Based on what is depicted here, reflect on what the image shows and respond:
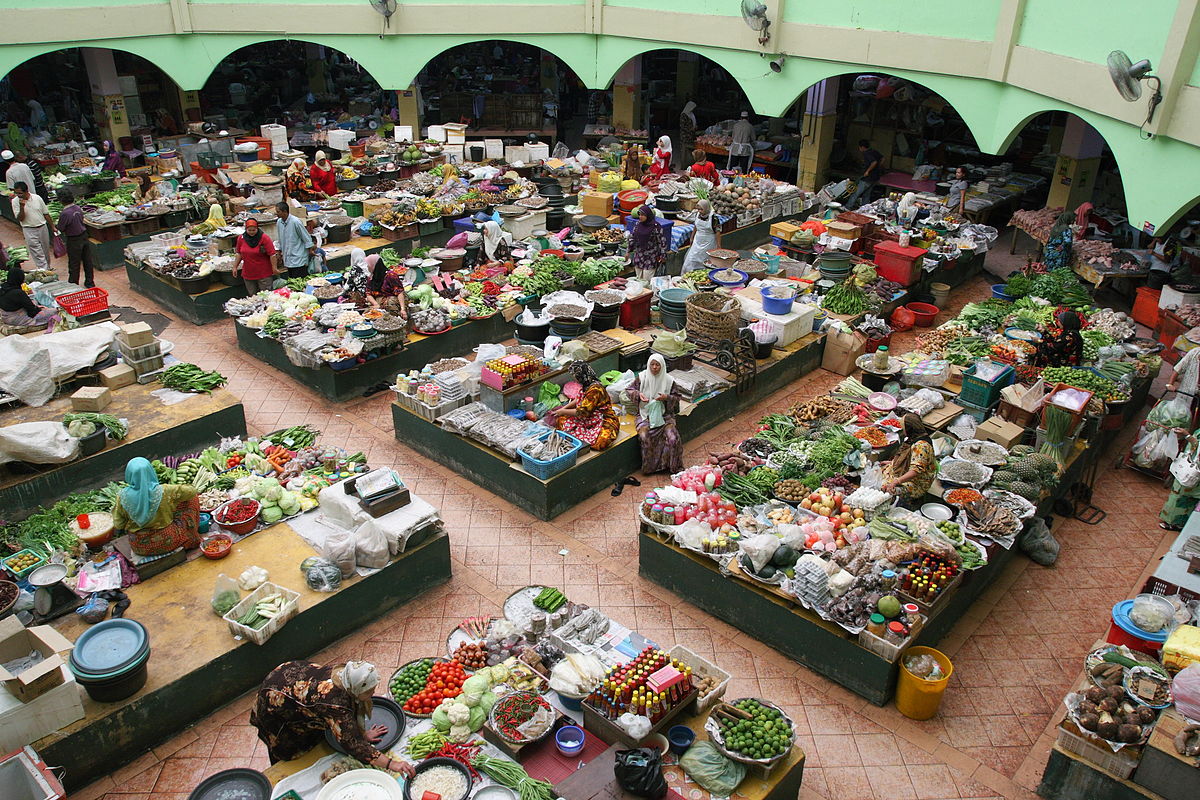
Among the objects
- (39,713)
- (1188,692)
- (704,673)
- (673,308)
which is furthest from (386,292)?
(1188,692)

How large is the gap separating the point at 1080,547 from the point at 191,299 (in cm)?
1298

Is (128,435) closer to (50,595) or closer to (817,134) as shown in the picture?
(50,595)

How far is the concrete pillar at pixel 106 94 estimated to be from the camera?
20.2m

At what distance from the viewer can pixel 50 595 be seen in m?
7.18

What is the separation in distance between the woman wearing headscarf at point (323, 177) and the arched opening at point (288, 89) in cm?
652

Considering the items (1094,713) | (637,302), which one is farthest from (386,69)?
(1094,713)

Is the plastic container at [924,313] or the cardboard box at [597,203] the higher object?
the cardboard box at [597,203]

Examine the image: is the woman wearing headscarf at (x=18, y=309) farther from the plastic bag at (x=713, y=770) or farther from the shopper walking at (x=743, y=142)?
the shopper walking at (x=743, y=142)

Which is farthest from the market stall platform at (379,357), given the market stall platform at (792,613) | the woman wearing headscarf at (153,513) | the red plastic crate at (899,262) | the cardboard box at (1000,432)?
the cardboard box at (1000,432)

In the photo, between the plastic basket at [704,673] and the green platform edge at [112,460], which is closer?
the plastic basket at [704,673]

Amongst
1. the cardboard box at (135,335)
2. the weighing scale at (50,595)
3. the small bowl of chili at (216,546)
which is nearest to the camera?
the weighing scale at (50,595)

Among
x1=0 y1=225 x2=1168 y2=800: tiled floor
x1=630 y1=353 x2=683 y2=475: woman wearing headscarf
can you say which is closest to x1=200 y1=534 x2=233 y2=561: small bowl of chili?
x1=0 y1=225 x2=1168 y2=800: tiled floor

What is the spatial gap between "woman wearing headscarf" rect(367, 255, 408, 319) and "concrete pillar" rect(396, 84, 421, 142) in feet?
33.5

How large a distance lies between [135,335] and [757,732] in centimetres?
863
